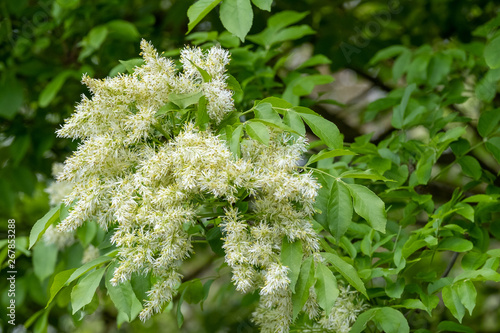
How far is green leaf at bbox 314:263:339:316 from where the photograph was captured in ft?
3.82

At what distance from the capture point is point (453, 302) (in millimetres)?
1393

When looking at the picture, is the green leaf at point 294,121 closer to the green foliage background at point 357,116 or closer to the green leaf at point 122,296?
the green foliage background at point 357,116

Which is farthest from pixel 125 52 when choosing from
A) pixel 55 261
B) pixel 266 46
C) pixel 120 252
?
pixel 120 252

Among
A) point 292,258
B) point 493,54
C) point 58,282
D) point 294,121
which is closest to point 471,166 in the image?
point 493,54

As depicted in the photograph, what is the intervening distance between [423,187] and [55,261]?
156 cm

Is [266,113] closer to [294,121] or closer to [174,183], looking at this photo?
[294,121]

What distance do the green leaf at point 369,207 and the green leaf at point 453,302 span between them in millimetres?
353

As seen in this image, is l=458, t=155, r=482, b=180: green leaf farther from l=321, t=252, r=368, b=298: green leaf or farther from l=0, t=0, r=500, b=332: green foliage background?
l=321, t=252, r=368, b=298: green leaf

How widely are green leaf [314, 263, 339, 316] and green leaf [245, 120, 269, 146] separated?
315mm

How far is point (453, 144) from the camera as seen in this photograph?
72.6 inches

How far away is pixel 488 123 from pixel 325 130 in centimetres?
88

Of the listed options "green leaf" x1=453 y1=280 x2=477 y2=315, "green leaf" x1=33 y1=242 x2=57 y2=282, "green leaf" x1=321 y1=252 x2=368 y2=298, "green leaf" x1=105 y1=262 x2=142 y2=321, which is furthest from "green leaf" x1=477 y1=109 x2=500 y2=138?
"green leaf" x1=33 y1=242 x2=57 y2=282

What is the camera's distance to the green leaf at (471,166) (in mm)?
1812

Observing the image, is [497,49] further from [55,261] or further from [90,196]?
[55,261]
